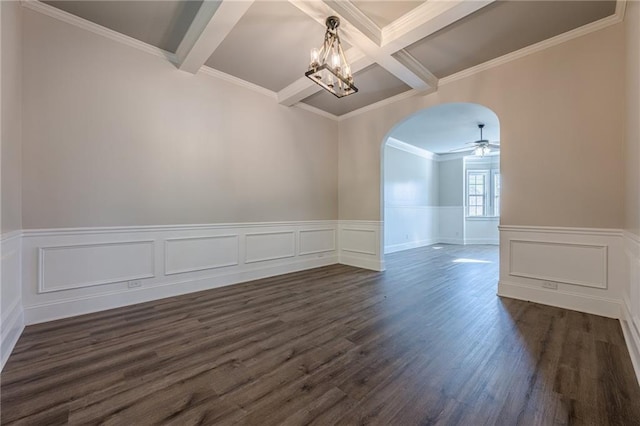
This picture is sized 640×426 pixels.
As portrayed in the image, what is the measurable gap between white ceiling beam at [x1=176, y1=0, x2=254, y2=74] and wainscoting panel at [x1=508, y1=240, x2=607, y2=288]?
12.9 feet

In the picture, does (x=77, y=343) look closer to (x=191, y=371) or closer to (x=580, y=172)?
(x=191, y=371)

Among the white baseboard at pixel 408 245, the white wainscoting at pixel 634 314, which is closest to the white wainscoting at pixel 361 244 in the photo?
the white baseboard at pixel 408 245

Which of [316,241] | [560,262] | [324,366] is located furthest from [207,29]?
[560,262]

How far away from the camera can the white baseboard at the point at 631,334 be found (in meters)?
1.77

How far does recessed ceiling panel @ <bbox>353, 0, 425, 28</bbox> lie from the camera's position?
249 centimetres

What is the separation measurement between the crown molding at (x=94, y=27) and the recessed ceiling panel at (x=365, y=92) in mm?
2212

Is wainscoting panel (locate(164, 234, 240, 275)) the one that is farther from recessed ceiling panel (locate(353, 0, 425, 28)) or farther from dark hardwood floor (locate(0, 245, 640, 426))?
recessed ceiling panel (locate(353, 0, 425, 28))

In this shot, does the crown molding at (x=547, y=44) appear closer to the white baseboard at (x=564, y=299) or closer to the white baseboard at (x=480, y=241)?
the white baseboard at (x=564, y=299)

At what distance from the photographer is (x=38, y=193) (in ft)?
8.30

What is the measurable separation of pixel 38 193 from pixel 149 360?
6.57 ft

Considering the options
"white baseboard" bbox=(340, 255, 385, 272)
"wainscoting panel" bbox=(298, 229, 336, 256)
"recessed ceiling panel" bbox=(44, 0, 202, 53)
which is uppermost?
"recessed ceiling panel" bbox=(44, 0, 202, 53)

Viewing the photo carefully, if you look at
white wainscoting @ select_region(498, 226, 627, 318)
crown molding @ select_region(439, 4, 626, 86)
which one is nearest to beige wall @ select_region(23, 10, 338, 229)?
crown molding @ select_region(439, 4, 626, 86)

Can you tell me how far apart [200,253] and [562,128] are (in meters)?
4.57

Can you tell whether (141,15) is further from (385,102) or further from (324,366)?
(324,366)
